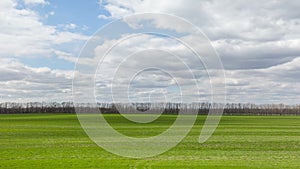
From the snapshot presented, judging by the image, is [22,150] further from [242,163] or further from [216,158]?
[242,163]

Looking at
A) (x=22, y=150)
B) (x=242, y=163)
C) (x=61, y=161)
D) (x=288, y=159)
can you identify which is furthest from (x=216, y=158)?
(x=22, y=150)

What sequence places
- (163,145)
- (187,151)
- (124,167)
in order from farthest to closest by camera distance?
(163,145) < (187,151) < (124,167)

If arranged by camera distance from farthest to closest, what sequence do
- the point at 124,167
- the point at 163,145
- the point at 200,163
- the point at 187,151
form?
the point at 163,145, the point at 187,151, the point at 200,163, the point at 124,167

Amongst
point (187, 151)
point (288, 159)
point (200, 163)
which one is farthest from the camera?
point (187, 151)

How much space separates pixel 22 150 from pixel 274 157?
23.9m

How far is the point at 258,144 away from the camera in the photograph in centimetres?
4531

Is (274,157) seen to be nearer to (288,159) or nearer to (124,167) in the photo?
(288,159)

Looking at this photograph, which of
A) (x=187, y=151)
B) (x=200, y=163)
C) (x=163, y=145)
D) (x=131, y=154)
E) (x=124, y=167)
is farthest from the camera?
(x=163, y=145)

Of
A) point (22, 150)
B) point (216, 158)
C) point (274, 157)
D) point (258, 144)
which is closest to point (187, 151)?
point (216, 158)

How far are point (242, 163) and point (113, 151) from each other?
14106mm

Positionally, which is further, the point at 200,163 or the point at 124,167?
the point at 200,163

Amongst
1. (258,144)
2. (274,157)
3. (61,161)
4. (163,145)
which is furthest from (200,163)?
(258,144)

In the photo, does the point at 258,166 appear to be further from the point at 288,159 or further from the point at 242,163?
the point at 288,159

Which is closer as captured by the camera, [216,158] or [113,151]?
[216,158]
